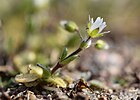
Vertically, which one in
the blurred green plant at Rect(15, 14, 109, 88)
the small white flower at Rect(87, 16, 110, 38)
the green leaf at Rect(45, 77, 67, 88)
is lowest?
the green leaf at Rect(45, 77, 67, 88)

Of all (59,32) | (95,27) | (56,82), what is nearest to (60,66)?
(56,82)

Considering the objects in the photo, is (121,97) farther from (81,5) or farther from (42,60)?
(81,5)

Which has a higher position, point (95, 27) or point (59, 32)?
point (59, 32)

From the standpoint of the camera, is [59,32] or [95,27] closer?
[95,27]

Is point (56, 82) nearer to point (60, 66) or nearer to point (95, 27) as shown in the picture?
point (60, 66)

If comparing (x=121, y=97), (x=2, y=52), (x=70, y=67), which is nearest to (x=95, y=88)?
(x=121, y=97)

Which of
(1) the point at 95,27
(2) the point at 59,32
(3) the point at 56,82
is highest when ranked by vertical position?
(2) the point at 59,32

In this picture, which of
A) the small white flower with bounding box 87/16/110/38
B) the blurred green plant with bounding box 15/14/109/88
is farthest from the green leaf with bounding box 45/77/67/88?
the small white flower with bounding box 87/16/110/38

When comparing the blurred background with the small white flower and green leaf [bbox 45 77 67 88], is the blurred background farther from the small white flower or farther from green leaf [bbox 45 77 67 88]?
the small white flower
